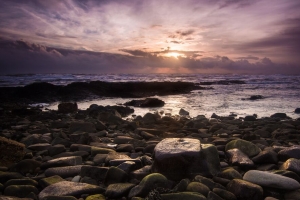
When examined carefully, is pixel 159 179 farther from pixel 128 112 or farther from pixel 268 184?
pixel 128 112

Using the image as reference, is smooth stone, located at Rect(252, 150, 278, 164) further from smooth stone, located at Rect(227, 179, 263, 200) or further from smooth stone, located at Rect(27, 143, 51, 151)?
smooth stone, located at Rect(27, 143, 51, 151)

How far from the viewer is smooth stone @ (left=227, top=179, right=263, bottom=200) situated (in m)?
2.65

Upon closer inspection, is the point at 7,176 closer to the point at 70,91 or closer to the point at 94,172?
the point at 94,172

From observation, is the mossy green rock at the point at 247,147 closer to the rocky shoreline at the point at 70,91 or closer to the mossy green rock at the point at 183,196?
the mossy green rock at the point at 183,196

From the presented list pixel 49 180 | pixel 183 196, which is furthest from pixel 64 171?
pixel 183 196

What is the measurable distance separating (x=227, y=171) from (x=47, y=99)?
56.5ft

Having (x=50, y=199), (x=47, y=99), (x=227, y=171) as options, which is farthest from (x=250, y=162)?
(x=47, y=99)

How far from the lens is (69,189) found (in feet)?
9.29

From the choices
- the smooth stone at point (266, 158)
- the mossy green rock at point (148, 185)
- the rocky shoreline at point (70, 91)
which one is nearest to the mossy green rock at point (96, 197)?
the mossy green rock at point (148, 185)

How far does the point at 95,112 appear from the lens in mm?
10758

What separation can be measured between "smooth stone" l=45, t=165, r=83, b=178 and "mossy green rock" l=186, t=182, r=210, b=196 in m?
1.58

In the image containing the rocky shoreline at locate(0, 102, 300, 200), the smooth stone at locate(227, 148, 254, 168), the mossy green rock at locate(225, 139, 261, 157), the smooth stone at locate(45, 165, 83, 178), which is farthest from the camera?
the mossy green rock at locate(225, 139, 261, 157)

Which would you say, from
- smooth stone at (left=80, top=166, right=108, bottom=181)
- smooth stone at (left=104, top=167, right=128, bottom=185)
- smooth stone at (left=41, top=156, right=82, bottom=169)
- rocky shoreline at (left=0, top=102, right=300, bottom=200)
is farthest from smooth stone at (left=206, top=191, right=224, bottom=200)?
smooth stone at (left=41, top=156, right=82, bottom=169)

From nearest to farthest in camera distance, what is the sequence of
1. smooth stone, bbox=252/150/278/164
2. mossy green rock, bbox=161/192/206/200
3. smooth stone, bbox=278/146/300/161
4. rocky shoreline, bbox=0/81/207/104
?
mossy green rock, bbox=161/192/206/200, smooth stone, bbox=252/150/278/164, smooth stone, bbox=278/146/300/161, rocky shoreline, bbox=0/81/207/104
